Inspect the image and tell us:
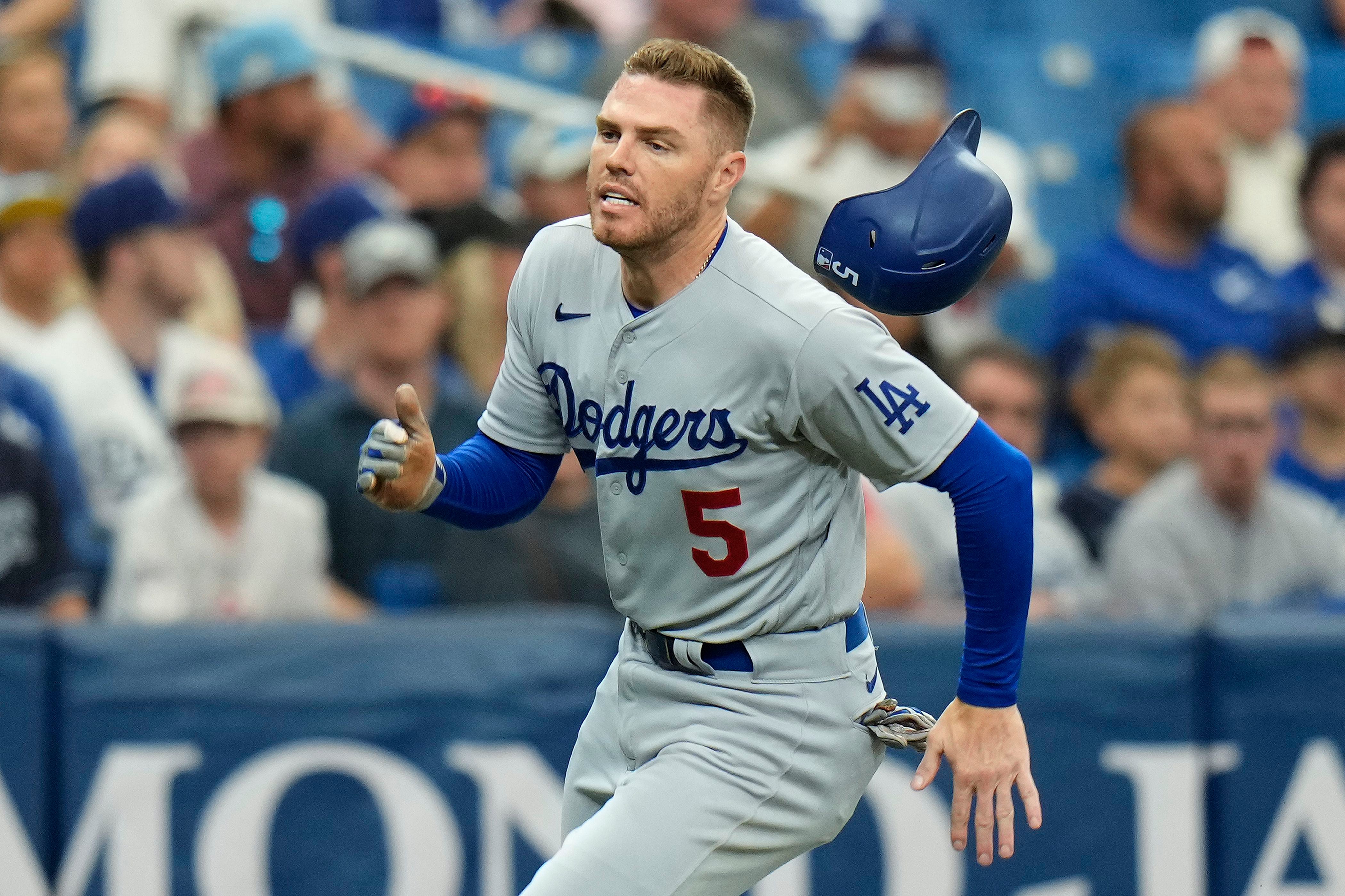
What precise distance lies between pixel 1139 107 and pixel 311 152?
3426mm

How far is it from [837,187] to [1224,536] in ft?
6.61

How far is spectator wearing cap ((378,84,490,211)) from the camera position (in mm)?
7027

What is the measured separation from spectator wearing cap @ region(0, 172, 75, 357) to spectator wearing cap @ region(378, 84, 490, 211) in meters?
1.37

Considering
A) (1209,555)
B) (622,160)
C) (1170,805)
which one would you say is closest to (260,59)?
(1209,555)

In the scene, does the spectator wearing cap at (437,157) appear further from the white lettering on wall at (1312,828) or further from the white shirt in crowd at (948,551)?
the white lettering on wall at (1312,828)

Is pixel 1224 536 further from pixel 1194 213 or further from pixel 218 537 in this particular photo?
pixel 218 537

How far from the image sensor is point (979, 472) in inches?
117

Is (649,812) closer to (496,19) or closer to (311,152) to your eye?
(311,152)

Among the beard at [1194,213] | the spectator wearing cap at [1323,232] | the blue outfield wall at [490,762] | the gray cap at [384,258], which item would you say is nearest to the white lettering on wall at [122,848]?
the blue outfield wall at [490,762]

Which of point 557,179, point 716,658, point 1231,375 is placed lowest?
point 716,658

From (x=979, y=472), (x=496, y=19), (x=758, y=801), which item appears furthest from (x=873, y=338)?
(x=496, y=19)

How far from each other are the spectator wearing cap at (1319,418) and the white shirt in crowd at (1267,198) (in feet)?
4.05

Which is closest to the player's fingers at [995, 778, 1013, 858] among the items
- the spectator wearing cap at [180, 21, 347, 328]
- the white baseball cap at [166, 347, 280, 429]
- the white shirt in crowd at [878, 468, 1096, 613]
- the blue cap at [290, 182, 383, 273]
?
the white shirt in crowd at [878, 468, 1096, 613]

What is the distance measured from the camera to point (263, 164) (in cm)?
682
